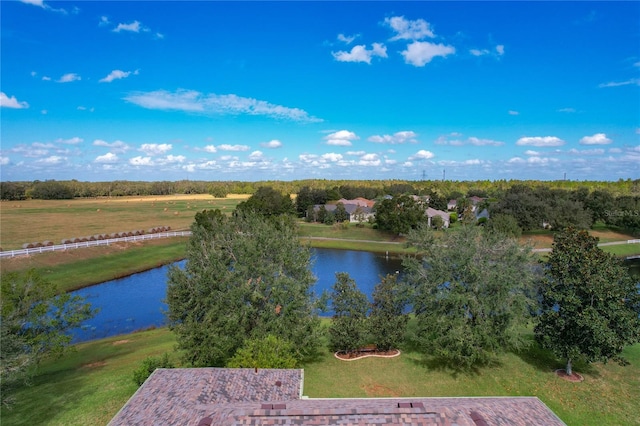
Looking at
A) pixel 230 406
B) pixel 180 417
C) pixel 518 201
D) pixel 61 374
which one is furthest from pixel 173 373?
pixel 518 201

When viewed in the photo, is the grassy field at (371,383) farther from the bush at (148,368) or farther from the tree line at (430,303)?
the tree line at (430,303)

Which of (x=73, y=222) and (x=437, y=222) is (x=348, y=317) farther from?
(x=73, y=222)

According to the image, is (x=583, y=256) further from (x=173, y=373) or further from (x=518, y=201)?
(x=518, y=201)

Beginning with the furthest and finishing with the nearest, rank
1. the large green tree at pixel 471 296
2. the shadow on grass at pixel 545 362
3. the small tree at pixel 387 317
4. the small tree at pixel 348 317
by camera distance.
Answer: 1. the small tree at pixel 387 317
2. the small tree at pixel 348 317
3. the shadow on grass at pixel 545 362
4. the large green tree at pixel 471 296

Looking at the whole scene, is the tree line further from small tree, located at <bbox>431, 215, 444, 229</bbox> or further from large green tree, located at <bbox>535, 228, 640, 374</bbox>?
small tree, located at <bbox>431, 215, 444, 229</bbox>

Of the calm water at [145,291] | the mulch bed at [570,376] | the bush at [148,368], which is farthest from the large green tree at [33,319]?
the mulch bed at [570,376]

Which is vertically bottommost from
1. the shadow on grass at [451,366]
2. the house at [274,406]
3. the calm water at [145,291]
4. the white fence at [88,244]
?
the calm water at [145,291]

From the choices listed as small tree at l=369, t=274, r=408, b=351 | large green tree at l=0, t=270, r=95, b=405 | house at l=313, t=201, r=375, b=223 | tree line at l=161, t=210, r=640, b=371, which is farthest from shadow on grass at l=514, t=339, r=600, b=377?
house at l=313, t=201, r=375, b=223

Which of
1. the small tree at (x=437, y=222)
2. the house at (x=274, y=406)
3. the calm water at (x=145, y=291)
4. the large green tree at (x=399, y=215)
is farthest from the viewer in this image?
the small tree at (x=437, y=222)
